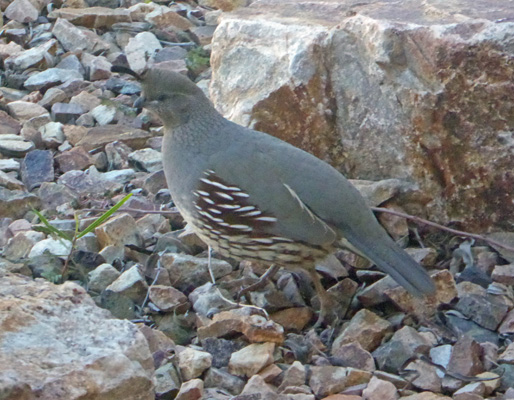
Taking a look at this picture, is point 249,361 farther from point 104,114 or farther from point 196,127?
point 104,114

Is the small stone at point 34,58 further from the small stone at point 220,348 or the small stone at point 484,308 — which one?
the small stone at point 484,308

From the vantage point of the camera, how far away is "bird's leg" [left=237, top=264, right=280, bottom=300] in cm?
512

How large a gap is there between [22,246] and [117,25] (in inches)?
143

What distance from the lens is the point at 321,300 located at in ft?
16.3

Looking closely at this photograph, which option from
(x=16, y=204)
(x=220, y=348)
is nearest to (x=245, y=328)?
(x=220, y=348)

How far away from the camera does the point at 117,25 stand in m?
8.59

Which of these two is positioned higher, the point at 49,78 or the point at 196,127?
the point at 196,127

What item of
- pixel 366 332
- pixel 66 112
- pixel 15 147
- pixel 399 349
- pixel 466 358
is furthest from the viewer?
pixel 66 112

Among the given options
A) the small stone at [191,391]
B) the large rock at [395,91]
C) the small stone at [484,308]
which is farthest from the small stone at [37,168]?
the small stone at [484,308]

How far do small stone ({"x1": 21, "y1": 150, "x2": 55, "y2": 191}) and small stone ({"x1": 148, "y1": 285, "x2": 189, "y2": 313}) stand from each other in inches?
70.1

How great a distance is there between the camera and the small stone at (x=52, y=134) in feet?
22.4

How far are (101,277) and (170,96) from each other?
1096mm

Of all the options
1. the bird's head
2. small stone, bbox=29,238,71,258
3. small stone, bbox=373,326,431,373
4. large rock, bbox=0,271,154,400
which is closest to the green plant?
small stone, bbox=29,238,71,258

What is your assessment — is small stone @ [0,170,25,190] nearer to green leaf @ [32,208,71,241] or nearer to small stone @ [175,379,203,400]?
green leaf @ [32,208,71,241]
